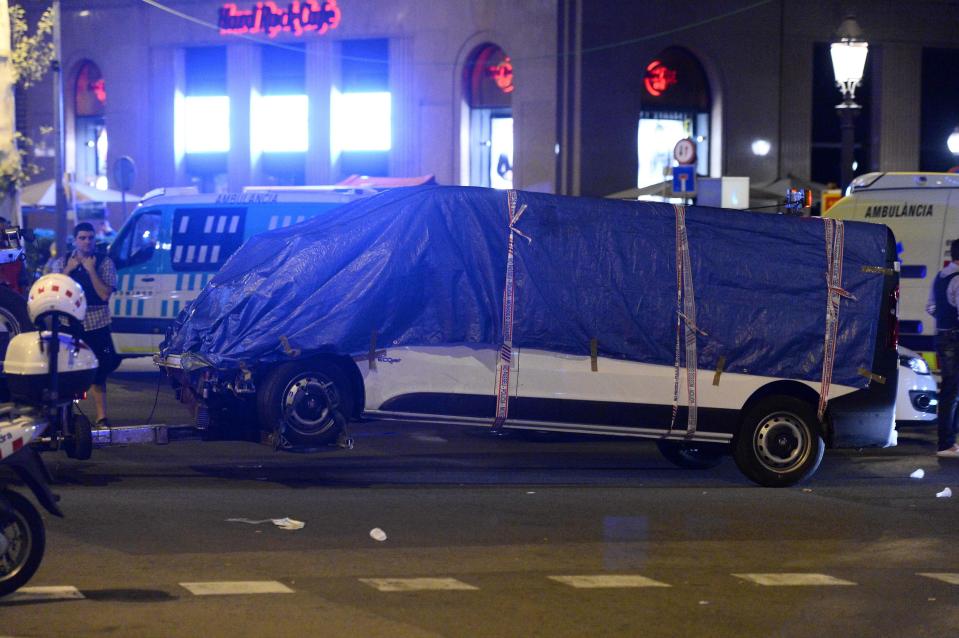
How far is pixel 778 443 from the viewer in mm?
11273

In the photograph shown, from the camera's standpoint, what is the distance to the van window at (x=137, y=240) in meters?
18.0

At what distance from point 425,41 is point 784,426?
2281 centimetres

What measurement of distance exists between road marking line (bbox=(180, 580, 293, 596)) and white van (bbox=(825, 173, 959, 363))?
1033 cm

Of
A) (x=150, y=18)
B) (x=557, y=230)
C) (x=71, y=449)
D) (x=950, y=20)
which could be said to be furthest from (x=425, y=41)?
(x=71, y=449)

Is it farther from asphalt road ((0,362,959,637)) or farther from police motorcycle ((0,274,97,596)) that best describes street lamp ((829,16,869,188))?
police motorcycle ((0,274,97,596))

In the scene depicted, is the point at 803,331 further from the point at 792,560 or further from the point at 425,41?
the point at 425,41

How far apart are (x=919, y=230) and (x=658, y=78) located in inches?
665

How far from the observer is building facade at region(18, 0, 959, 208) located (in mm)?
31047

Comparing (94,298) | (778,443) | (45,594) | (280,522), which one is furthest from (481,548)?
(94,298)

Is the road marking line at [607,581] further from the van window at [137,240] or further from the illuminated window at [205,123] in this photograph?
the illuminated window at [205,123]

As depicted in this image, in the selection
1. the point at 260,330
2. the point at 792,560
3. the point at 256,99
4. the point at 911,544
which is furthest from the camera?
the point at 256,99

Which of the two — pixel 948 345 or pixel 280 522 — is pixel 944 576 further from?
pixel 948 345

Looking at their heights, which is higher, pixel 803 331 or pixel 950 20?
pixel 950 20

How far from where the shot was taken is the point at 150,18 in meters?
35.9
